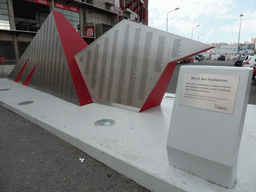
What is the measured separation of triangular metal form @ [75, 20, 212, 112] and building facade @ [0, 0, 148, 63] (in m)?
14.5

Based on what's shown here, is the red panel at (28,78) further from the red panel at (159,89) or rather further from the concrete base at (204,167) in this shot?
the concrete base at (204,167)

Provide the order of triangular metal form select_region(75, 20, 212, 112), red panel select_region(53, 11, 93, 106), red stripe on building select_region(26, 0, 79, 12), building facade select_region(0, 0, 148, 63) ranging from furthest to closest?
red stripe on building select_region(26, 0, 79, 12) → building facade select_region(0, 0, 148, 63) → red panel select_region(53, 11, 93, 106) → triangular metal form select_region(75, 20, 212, 112)

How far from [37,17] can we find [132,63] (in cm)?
2285

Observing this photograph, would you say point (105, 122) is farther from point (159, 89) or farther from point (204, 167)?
point (204, 167)

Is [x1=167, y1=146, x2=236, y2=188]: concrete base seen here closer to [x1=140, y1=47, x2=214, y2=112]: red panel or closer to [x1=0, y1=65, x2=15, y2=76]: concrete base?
[x1=140, y1=47, x2=214, y2=112]: red panel

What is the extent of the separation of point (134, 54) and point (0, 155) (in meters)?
3.57

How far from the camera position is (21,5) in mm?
19781

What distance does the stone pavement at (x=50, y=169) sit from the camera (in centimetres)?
214

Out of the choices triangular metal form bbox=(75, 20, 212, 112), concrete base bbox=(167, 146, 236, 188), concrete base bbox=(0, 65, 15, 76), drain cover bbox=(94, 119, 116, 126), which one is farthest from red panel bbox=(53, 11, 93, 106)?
concrete base bbox=(0, 65, 15, 76)

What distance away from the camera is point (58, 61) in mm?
5832

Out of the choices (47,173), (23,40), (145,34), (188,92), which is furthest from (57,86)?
(23,40)

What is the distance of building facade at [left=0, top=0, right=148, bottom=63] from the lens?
17953 mm

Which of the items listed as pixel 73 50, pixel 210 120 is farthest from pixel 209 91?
pixel 73 50

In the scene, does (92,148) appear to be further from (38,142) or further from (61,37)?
(61,37)
